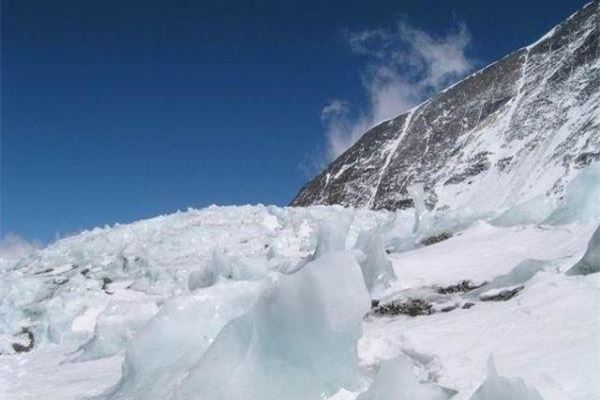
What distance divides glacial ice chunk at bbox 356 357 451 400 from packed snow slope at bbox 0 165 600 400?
0.01 m

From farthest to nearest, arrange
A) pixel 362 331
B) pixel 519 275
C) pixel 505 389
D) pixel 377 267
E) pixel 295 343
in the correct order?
pixel 377 267 < pixel 519 275 < pixel 362 331 < pixel 295 343 < pixel 505 389

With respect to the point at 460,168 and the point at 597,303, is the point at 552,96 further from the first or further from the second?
the point at 597,303

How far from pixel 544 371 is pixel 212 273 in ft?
33.9

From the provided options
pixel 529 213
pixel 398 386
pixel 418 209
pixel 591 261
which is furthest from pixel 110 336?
pixel 418 209

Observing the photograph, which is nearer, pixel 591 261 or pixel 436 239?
pixel 591 261

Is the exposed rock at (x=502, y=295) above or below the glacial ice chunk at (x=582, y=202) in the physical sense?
below

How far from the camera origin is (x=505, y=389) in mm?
5855

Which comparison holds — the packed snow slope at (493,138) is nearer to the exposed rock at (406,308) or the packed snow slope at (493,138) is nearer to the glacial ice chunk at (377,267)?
the glacial ice chunk at (377,267)

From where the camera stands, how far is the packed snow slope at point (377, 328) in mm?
7367

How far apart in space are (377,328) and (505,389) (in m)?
4.62

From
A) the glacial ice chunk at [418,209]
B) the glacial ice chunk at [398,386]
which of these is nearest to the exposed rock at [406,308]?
the glacial ice chunk at [398,386]

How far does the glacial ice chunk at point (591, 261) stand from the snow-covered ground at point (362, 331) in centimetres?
25

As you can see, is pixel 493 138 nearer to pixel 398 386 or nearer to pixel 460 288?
pixel 460 288

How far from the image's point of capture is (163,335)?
9.43 metres
